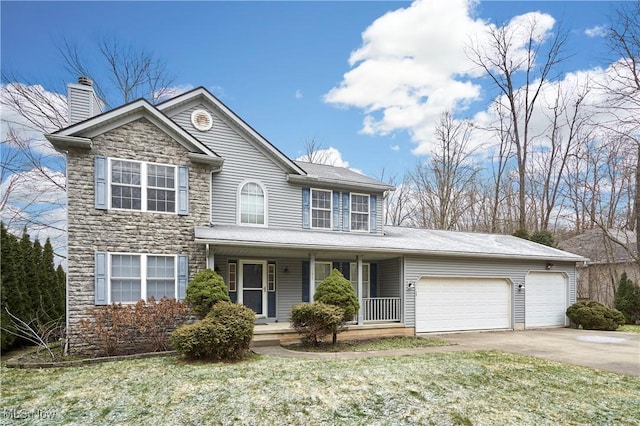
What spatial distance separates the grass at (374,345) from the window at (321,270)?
107 inches

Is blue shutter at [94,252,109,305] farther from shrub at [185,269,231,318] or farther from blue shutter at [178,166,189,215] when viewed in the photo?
blue shutter at [178,166,189,215]

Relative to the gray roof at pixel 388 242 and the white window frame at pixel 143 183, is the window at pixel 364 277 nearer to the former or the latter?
the gray roof at pixel 388 242

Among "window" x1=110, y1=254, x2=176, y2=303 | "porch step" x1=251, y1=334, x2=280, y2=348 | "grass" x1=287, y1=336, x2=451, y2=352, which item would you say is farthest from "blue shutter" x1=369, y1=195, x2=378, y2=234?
"window" x1=110, y1=254, x2=176, y2=303

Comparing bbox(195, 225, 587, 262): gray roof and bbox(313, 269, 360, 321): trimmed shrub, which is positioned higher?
bbox(195, 225, 587, 262): gray roof

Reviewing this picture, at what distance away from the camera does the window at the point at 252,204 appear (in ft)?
42.0

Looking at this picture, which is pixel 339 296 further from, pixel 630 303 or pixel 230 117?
pixel 630 303

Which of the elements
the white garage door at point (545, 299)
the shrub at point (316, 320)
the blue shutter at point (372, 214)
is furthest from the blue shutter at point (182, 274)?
the white garage door at point (545, 299)

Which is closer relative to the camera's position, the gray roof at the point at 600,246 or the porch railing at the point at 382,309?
the porch railing at the point at 382,309

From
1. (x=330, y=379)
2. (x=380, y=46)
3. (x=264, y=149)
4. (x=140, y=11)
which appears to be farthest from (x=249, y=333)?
(x=380, y=46)

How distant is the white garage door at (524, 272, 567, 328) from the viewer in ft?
48.9

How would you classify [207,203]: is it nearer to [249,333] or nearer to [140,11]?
[249,333]

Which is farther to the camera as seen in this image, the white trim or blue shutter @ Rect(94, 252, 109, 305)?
the white trim

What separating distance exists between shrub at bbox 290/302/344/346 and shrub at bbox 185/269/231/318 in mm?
1986

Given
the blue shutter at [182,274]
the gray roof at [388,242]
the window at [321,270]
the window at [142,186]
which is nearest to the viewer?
the window at [142,186]
